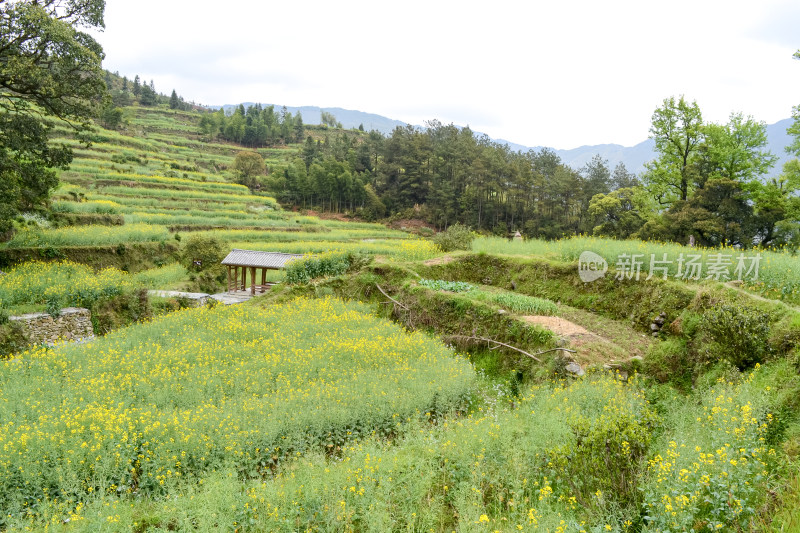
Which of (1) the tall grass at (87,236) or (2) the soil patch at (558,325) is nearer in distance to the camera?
(2) the soil patch at (558,325)

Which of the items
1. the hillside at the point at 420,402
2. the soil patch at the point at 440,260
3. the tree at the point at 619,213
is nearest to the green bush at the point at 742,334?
the hillside at the point at 420,402

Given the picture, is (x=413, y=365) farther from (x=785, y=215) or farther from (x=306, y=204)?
(x=306, y=204)

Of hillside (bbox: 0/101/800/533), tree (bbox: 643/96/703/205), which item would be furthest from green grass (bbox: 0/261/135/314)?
tree (bbox: 643/96/703/205)

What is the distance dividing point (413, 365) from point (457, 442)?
4.38 meters

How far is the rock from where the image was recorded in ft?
29.8

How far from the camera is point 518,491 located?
5.38 metres

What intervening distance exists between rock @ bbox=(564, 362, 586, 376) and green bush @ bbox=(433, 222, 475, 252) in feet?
34.7

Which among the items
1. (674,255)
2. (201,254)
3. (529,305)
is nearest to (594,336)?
(529,305)

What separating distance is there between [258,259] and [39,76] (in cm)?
1038

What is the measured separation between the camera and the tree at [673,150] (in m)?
24.1

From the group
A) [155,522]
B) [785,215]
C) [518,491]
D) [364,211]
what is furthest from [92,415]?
[364,211]

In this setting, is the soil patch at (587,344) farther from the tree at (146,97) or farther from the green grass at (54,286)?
the tree at (146,97)

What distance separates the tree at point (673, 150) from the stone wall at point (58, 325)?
30009 mm

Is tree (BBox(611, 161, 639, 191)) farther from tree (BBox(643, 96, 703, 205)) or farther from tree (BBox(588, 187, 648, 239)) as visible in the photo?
tree (BBox(643, 96, 703, 205))
